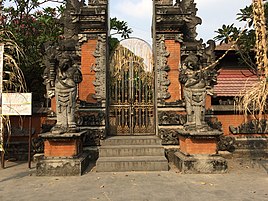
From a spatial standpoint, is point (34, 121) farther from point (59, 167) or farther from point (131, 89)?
point (131, 89)

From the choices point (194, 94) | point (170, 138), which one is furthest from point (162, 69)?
point (170, 138)

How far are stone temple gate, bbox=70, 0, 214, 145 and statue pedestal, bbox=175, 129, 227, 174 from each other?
1.36 m

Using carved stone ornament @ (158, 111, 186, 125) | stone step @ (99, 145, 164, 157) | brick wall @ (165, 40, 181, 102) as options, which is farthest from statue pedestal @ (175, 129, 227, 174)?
brick wall @ (165, 40, 181, 102)

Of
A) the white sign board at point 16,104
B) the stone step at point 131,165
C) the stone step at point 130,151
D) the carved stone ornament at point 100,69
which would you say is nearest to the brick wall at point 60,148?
the stone step at point 131,165

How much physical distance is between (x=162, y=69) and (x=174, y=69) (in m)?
0.41

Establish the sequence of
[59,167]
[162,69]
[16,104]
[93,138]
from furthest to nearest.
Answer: [162,69], [93,138], [16,104], [59,167]

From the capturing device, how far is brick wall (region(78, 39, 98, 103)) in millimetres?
8766

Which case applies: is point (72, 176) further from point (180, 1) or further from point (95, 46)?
point (180, 1)

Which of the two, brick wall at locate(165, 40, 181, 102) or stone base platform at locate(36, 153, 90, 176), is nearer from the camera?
stone base platform at locate(36, 153, 90, 176)

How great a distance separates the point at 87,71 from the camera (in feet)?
29.0

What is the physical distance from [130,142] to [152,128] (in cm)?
151

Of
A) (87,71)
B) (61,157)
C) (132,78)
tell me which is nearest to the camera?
(61,157)

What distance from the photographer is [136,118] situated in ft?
30.3

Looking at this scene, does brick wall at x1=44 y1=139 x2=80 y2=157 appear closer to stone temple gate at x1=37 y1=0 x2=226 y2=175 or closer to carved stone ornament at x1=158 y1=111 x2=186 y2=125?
stone temple gate at x1=37 y1=0 x2=226 y2=175
